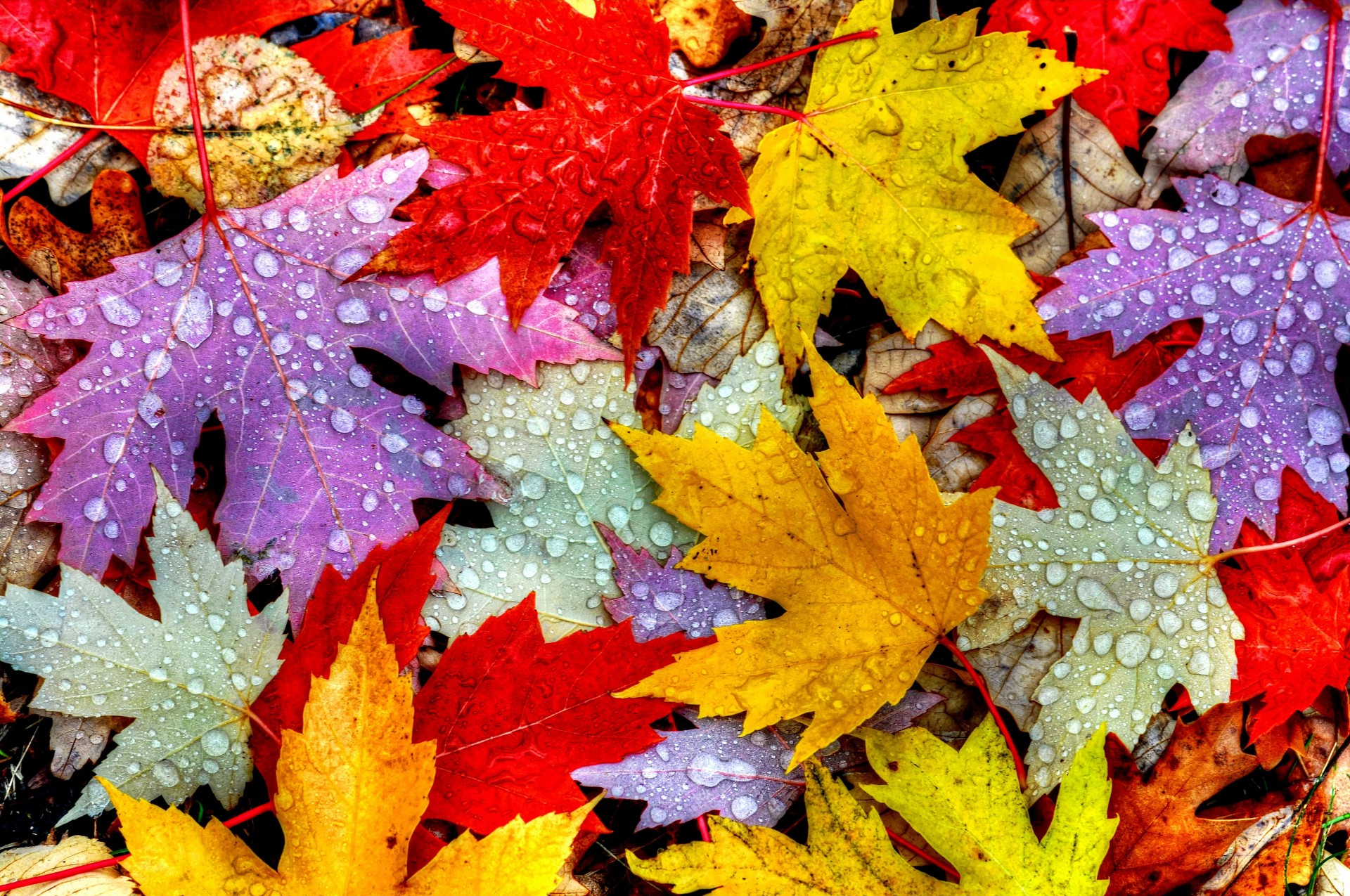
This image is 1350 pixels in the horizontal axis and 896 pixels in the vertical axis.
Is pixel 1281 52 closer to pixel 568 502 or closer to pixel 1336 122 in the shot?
pixel 1336 122

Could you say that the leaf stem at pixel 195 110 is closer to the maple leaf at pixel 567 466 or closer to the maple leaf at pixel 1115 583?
the maple leaf at pixel 567 466

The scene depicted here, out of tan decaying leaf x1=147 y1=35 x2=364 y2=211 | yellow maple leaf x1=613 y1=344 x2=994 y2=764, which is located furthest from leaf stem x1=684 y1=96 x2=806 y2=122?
tan decaying leaf x1=147 y1=35 x2=364 y2=211

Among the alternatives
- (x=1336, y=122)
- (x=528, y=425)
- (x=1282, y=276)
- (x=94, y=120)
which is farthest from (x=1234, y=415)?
(x=94, y=120)

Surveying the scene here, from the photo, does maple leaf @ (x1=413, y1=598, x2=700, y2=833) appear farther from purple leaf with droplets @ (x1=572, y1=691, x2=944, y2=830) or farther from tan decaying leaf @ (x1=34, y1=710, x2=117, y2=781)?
tan decaying leaf @ (x1=34, y1=710, x2=117, y2=781)

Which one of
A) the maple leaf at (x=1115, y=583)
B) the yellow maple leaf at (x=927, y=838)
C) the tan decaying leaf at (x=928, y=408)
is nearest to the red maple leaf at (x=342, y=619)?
the yellow maple leaf at (x=927, y=838)

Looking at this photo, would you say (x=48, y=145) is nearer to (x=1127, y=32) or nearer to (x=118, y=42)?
(x=118, y=42)

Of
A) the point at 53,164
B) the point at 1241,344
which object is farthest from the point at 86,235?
the point at 1241,344
